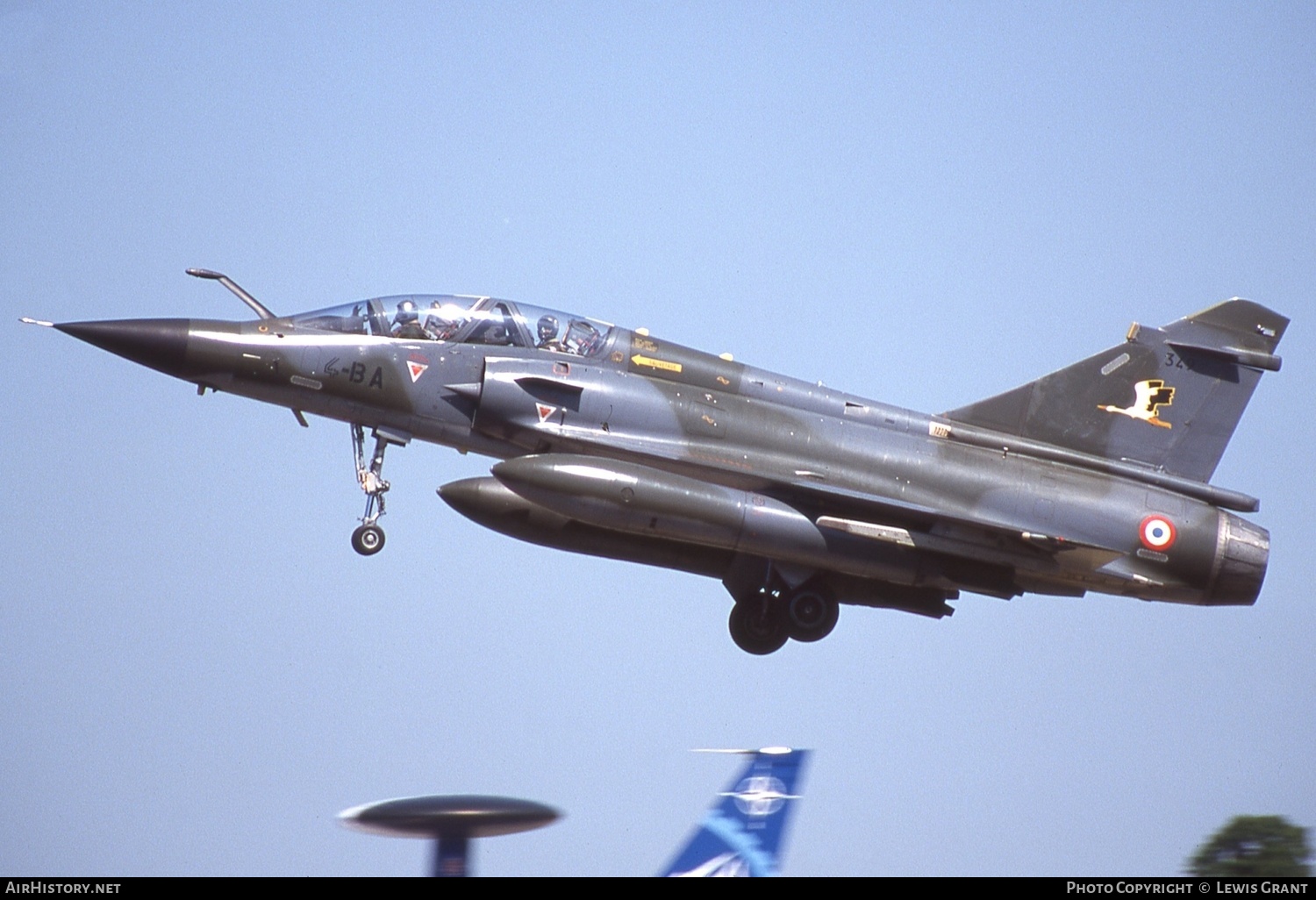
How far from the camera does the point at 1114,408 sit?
16.3 metres

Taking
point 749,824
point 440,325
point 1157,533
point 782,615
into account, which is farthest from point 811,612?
point 749,824

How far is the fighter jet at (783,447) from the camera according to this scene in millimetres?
14805

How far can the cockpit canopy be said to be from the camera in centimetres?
1529

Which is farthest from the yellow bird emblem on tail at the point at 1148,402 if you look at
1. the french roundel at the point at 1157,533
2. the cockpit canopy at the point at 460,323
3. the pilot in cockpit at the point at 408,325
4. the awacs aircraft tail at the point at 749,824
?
the awacs aircraft tail at the point at 749,824

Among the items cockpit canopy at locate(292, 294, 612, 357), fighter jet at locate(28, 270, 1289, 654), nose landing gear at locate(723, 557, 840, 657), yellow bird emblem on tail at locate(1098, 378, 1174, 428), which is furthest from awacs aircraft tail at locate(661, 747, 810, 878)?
yellow bird emblem on tail at locate(1098, 378, 1174, 428)

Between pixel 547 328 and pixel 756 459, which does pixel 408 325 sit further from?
pixel 756 459

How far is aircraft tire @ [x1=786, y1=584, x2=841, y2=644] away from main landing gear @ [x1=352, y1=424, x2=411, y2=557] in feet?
13.0

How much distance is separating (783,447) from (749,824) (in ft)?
20.8

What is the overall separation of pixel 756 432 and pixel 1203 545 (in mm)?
4413

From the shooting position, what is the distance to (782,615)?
15680mm

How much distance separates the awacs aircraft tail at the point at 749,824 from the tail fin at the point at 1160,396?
747 centimetres

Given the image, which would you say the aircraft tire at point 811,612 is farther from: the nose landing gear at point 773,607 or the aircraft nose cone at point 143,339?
the aircraft nose cone at point 143,339

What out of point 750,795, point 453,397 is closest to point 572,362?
point 453,397
